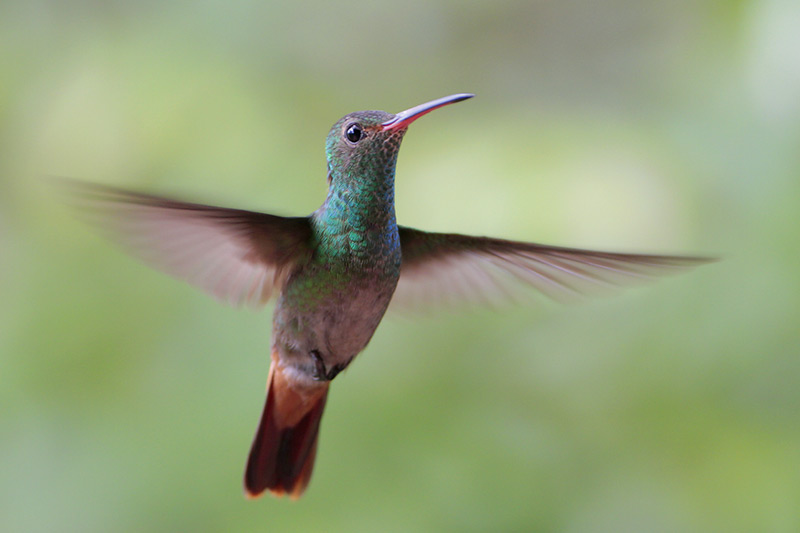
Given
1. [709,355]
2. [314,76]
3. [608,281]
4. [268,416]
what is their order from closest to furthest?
[608,281] → [268,416] → [709,355] → [314,76]

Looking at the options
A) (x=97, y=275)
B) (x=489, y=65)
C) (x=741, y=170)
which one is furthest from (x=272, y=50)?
(x=741, y=170)

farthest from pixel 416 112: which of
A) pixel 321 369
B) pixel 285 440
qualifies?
pixel 285 440

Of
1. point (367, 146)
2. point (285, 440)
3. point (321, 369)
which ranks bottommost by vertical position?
point (285, 440)

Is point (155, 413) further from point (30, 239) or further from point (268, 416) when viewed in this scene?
point (268, 416)

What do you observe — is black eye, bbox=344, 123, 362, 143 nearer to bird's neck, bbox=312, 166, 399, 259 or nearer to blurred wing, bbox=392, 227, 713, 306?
bird's neck, bbox=312, 166, 399, 259

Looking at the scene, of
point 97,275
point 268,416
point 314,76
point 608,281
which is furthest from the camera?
point 314,76

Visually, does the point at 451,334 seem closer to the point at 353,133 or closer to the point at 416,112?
the point at 353,133
